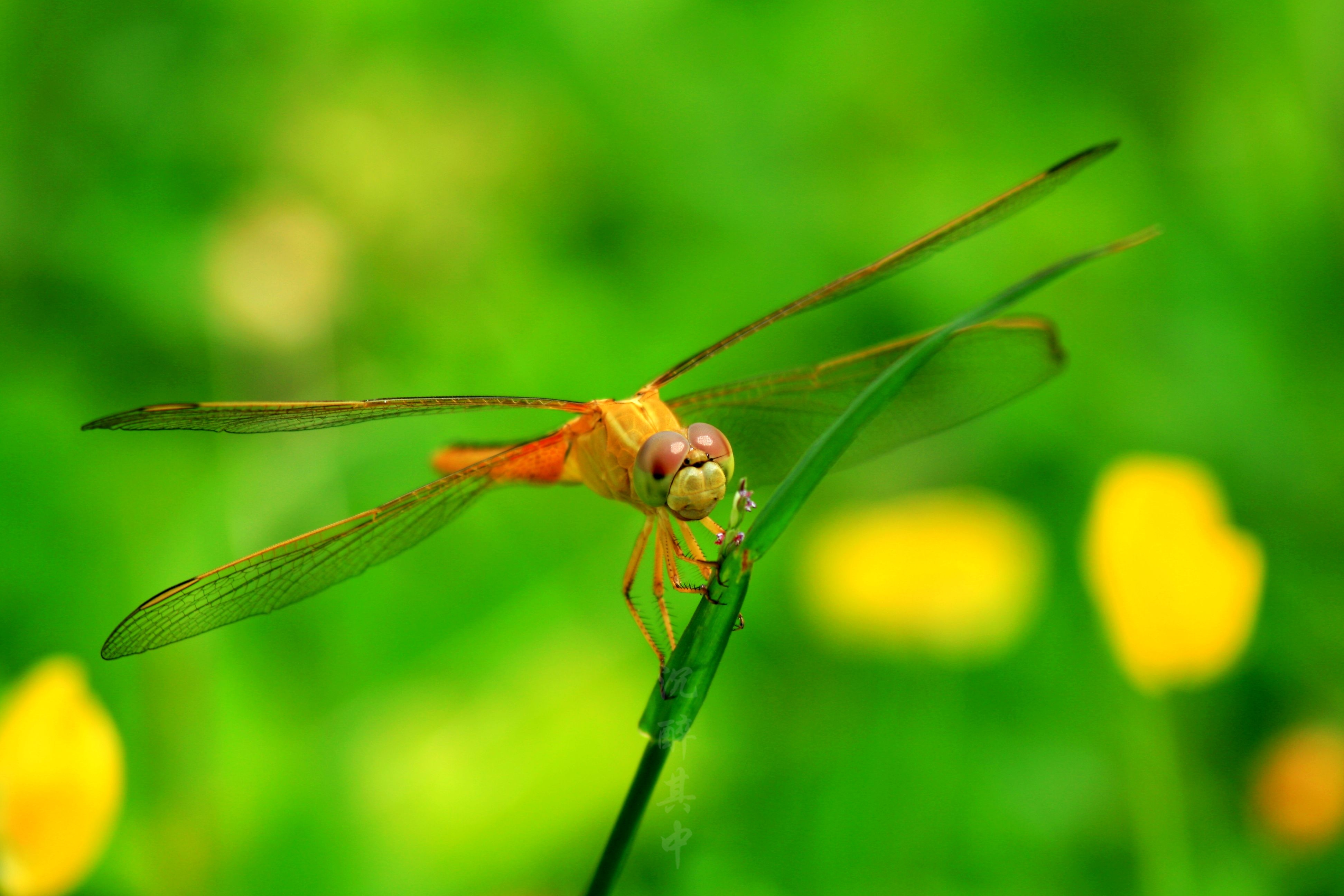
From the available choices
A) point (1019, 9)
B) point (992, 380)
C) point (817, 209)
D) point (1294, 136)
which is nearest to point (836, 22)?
point (1019, 9)

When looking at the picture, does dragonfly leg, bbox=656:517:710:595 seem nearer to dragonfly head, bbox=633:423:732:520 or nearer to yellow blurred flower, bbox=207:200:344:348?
dragonfly head, bbox=633:423:732:520

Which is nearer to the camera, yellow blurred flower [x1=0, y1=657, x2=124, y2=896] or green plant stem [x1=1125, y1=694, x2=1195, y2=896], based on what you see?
yellow blurred flower [x1=0, y1=657, x2=124, y2=896]

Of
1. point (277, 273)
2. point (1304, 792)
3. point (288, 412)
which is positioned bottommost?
point (1304, 792)

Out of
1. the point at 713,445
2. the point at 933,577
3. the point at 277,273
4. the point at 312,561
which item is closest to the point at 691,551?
the point at 713,445

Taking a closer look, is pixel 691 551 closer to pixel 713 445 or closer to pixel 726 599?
Answer: pixel 713 445

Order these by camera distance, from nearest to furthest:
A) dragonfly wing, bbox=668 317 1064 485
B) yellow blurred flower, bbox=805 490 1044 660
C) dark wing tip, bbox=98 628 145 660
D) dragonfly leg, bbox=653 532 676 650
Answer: dark wing tip, bbox=98 628 145 660 < dragonfly leg, bbox=653 532 676 650 < dragonfly wing, bbox=668 317 1064 485 < yellow blurred flower, bbox=805 490 1044 660

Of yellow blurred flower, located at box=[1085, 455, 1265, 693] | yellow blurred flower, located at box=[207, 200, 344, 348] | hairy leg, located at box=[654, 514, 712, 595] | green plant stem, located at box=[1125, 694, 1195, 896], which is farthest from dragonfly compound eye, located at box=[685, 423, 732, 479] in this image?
yellow blurred flower, located at box=[207, 200, 344, 348]

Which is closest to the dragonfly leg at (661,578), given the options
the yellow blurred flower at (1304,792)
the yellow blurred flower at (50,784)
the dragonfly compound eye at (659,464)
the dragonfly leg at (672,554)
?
the dragonfly leg at (672,554)
